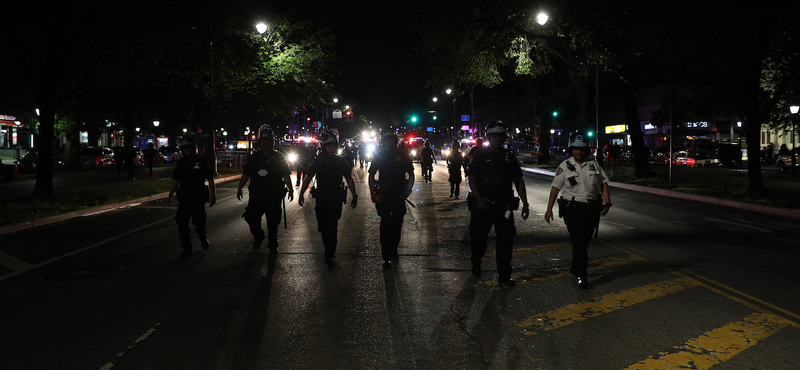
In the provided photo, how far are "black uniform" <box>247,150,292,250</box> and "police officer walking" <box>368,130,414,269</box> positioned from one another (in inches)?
66.5

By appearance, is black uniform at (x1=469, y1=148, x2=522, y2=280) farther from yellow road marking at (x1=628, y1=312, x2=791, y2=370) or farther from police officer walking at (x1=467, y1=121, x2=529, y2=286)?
yellow road marking at (x1=628, y1=312, x2=791, y2=370)

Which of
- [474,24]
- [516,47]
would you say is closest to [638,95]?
[516,47]

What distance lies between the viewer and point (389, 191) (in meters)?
8.73

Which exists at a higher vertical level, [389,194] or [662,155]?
[662,155]

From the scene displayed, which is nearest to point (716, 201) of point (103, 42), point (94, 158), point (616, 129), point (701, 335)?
point (701, 335)

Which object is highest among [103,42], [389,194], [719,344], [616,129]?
[103,42]

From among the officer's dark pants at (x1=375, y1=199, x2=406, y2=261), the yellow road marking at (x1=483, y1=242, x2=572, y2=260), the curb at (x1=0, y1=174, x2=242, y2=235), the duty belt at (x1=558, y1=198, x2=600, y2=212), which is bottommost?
the yellow road marking at (x1=483, y1=242, x2=572, y2=260)

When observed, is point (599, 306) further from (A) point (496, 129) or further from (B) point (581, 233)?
(A) point (496, 129)

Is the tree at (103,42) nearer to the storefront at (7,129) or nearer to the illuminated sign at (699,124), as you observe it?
the storefront at (7,129)

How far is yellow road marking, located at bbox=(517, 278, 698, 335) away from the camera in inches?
232

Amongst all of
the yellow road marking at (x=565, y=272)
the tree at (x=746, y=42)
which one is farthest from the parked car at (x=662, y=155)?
the yellow road marking at (x=565, y=272)

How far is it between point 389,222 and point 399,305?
7.44ft

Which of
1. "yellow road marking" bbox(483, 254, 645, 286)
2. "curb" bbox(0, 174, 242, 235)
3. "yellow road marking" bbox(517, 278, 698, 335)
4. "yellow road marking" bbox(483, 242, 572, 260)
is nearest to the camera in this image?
"yellow road marking" bbox(517, 278, 698, 335)

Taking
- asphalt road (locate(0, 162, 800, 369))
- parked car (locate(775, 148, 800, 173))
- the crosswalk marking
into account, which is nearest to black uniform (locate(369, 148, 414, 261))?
asphalt road (locate(0, 162, 800, 369))
